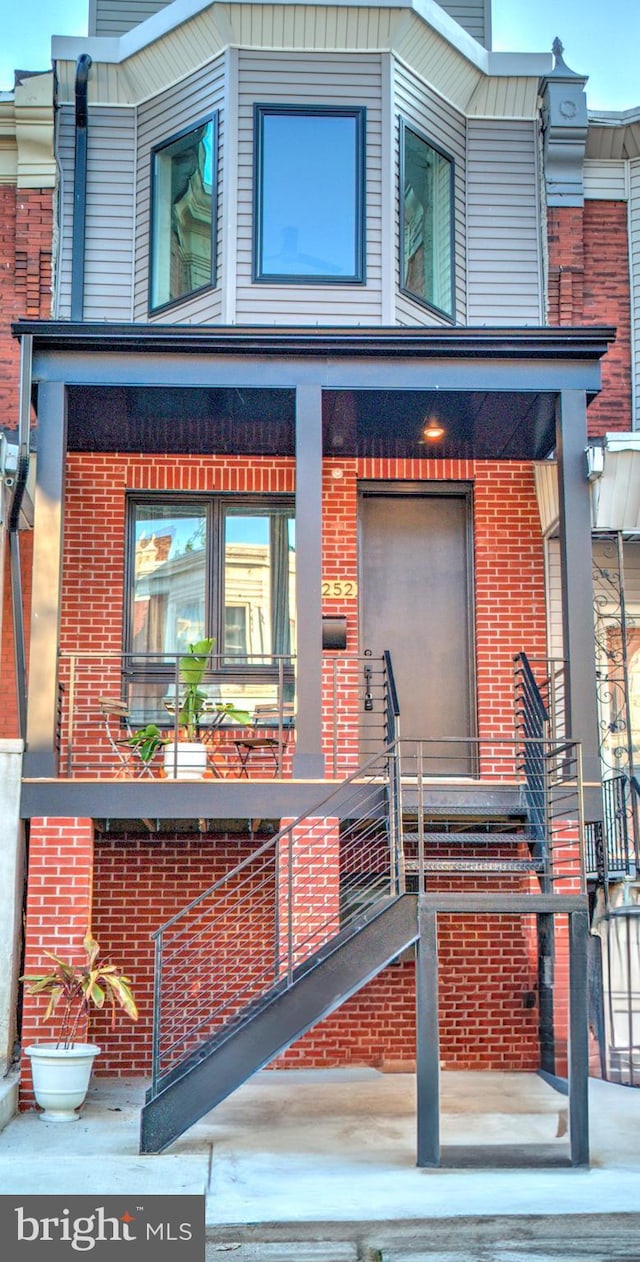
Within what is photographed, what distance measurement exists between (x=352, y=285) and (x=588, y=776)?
506cm

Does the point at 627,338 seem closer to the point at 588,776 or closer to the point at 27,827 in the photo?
the point at 588,776

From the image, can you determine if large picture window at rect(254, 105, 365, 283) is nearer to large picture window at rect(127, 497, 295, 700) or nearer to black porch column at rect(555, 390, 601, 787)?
large picture window at rect(127, 497, 295, 700)

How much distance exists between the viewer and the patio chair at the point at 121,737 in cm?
1095

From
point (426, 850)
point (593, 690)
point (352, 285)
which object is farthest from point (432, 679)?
point (352, 285)

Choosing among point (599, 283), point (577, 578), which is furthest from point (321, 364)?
point (599, 283)

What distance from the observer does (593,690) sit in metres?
10.0

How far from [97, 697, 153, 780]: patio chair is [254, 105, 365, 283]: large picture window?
4036 millimetres

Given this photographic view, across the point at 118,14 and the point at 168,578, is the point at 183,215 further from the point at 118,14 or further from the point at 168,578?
the point at 168,578

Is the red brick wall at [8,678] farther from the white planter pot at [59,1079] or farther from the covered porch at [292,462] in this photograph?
the white planter pot at [59,1079]

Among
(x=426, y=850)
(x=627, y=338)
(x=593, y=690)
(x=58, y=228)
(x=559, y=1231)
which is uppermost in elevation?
(x=58, y=228)

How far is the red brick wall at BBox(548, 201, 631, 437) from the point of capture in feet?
42.3

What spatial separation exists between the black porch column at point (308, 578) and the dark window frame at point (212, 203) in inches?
95.1

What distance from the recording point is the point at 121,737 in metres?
11.7

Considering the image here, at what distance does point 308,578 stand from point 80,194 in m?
5.00
